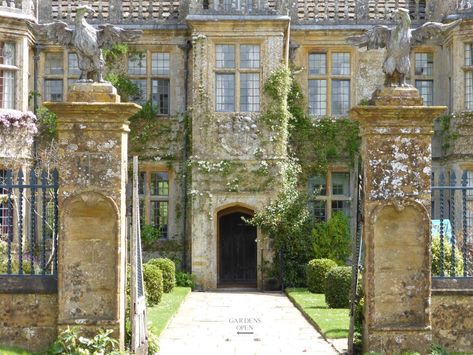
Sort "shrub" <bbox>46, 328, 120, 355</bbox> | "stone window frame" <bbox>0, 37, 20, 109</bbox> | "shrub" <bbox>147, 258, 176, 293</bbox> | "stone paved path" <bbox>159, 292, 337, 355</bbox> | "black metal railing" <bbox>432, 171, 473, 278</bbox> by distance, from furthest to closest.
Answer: "stone window frame" <bbox>0, 37, 20, 109</bbox> → "shrub" <bbox>147, 258, 176, 293</bbox> → "stone paved path" <bbox>159, 292, 337, 355</bbox> → "black metal railing" <bbox>432, 171, 473, 278</bbox> → "shrub" <bbox>46, 328, 120, 355</bbox>

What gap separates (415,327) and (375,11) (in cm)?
1449

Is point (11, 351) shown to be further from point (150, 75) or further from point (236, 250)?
point (236, 250)

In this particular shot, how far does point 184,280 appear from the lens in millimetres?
20469

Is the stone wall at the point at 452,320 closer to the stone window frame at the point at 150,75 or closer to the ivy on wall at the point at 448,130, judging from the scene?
the ivy on wall at the point at 448,130

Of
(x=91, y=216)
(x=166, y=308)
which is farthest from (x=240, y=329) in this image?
(x=91, y=216)

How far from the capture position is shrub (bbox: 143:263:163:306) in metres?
16.0

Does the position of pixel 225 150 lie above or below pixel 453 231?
above

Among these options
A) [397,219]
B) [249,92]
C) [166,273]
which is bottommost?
[166,273]

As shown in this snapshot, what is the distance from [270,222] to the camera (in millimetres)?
20281

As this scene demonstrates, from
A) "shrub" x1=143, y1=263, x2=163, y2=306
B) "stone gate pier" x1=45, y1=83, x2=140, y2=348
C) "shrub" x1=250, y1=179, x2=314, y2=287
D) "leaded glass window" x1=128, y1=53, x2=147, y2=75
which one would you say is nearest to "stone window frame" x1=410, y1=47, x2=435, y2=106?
"shrub" x1=250, y1=179, x2=314, y2=287

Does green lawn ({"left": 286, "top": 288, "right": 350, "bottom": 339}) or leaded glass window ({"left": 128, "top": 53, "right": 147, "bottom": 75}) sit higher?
leaded glass window ({"left": 128, "top": 53, "right": 147, "bottom": 75})

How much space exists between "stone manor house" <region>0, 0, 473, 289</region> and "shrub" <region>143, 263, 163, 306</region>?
4360 millimetres

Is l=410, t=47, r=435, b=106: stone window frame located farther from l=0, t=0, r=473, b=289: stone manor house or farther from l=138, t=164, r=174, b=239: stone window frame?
l=138, t=164, r=174, b=239: stone window frame

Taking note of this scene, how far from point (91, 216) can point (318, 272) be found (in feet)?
32.1
